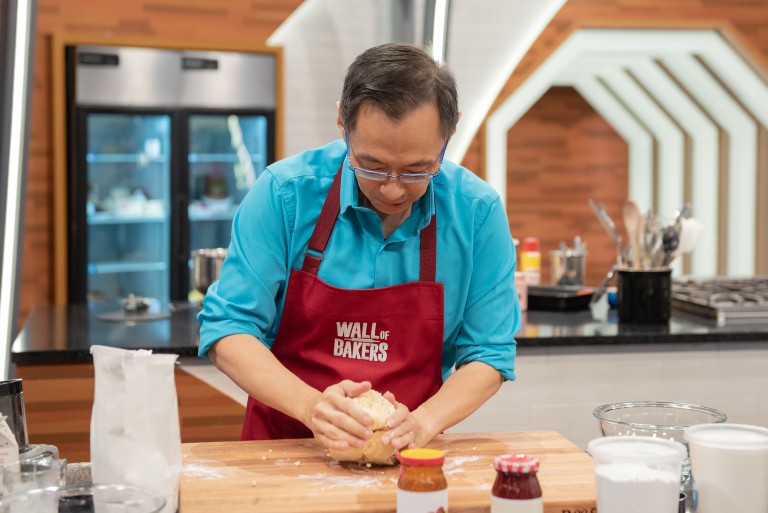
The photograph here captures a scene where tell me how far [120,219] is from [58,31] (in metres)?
1.28

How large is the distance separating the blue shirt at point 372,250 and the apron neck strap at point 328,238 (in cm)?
1

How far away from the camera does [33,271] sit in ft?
20.4

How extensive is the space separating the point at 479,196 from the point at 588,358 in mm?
1440

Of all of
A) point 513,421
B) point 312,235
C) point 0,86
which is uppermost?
point 0,86

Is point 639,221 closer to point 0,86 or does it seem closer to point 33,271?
point 0,86

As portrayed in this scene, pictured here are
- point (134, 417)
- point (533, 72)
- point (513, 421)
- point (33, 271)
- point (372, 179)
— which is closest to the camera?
point (134, 417)

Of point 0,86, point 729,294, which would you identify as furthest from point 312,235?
point 729,294

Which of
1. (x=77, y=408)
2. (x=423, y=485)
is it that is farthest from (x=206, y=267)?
(x=423, y=485)

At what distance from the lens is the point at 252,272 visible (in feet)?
6.26

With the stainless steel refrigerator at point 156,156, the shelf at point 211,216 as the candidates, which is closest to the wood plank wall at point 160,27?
the stainless steel refrigerator at point 156,156

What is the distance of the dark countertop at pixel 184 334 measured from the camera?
3.06 metres

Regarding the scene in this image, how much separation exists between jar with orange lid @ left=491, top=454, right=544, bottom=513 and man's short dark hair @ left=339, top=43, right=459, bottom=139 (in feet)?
2.16

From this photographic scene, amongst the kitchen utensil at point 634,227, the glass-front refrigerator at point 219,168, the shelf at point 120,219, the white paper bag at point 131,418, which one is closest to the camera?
the white paper bag at point 131,418

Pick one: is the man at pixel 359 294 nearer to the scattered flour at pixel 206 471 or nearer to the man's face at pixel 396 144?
the man's face at pixel 396 144
